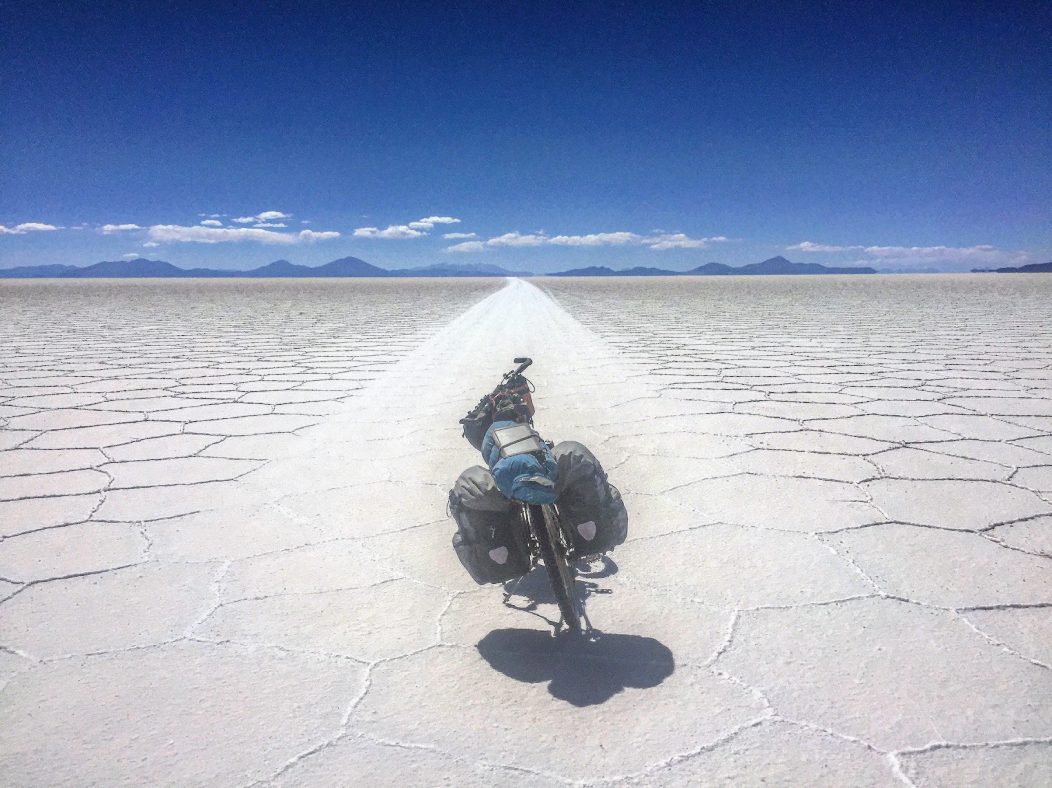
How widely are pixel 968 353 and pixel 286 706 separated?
7.07 meters

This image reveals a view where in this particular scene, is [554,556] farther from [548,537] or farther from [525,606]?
[525,606]

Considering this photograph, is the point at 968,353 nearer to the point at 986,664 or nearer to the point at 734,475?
the point at 734,475

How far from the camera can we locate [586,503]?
1.69 m

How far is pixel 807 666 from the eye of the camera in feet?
4.85

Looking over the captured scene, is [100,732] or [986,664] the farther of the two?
[986,664]

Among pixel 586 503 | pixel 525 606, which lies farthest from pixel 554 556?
→ pixel 525 606

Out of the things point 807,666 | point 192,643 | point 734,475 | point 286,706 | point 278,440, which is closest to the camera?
point 286,706

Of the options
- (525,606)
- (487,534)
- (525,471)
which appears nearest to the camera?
(525,471)

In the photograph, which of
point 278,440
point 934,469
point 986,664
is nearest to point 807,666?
point 986,664

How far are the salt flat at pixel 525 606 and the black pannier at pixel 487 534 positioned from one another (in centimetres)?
15

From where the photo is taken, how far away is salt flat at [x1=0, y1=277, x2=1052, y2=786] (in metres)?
1.25

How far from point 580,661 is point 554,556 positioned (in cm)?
24

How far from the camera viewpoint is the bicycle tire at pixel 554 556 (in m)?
1.57

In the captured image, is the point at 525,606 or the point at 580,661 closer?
the point at 580,661
